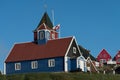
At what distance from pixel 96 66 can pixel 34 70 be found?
11929mm

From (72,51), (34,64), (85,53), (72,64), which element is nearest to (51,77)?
(72,64)

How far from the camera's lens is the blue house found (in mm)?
61125

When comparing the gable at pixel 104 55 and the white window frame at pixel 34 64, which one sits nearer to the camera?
the white window frame at pixel 34 64

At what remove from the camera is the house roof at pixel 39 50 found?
203 ft

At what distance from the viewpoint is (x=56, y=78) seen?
46.9m

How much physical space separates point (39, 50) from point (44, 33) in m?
2.69

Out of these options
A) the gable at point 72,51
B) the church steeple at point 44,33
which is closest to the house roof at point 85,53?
the church steeple at point 44,33

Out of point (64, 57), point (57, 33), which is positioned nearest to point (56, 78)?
point (64, 57)

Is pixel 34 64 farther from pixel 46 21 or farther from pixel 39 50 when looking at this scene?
pixel 46 21

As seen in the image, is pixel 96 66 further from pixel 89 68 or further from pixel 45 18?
pixel 45 18

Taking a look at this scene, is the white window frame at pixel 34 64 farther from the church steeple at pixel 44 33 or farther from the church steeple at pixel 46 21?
the church steeple at pixel 46 21

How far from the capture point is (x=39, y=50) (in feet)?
210

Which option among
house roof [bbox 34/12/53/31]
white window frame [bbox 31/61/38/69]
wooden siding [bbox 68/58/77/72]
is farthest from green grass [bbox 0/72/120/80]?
house roof [bbox 34/12/53/31]

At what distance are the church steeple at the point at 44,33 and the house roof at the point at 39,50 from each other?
2.39ft
